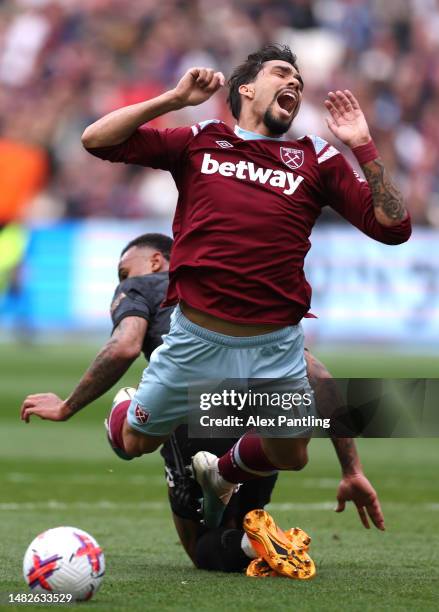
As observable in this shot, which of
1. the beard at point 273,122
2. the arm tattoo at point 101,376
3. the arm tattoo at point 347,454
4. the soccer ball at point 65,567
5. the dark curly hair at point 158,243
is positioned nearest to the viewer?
the soccer ball at point 65,567

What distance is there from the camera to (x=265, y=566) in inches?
234

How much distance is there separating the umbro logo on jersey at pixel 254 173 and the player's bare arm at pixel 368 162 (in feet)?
0.97

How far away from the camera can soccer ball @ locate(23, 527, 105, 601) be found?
16.8ft

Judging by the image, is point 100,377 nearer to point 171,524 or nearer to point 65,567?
point 65,567

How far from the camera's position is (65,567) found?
5.13 metres

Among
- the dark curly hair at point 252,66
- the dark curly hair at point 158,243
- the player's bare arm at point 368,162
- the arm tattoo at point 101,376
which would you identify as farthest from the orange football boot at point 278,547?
the dark curly hair at point 252,66

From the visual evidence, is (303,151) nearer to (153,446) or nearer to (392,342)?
(153,446)

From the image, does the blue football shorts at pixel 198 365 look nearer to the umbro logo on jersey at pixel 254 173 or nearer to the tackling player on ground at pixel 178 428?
the tackling player on ground at pixel 178 428

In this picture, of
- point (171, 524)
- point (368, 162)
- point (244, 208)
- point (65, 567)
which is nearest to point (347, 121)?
point (368, 162)

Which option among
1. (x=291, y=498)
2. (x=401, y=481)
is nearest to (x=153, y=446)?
(x=291, y=498)

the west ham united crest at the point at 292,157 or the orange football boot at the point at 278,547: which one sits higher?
the west ham united crest at the point at 292,157

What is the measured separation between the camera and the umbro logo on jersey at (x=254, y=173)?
5.70 meters

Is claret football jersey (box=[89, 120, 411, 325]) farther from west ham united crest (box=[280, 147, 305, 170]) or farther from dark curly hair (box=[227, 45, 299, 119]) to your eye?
dark curly hair (box=[227, 45, 299, 119])

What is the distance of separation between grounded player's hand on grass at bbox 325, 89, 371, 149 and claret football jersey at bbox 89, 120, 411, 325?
0.20 meters
